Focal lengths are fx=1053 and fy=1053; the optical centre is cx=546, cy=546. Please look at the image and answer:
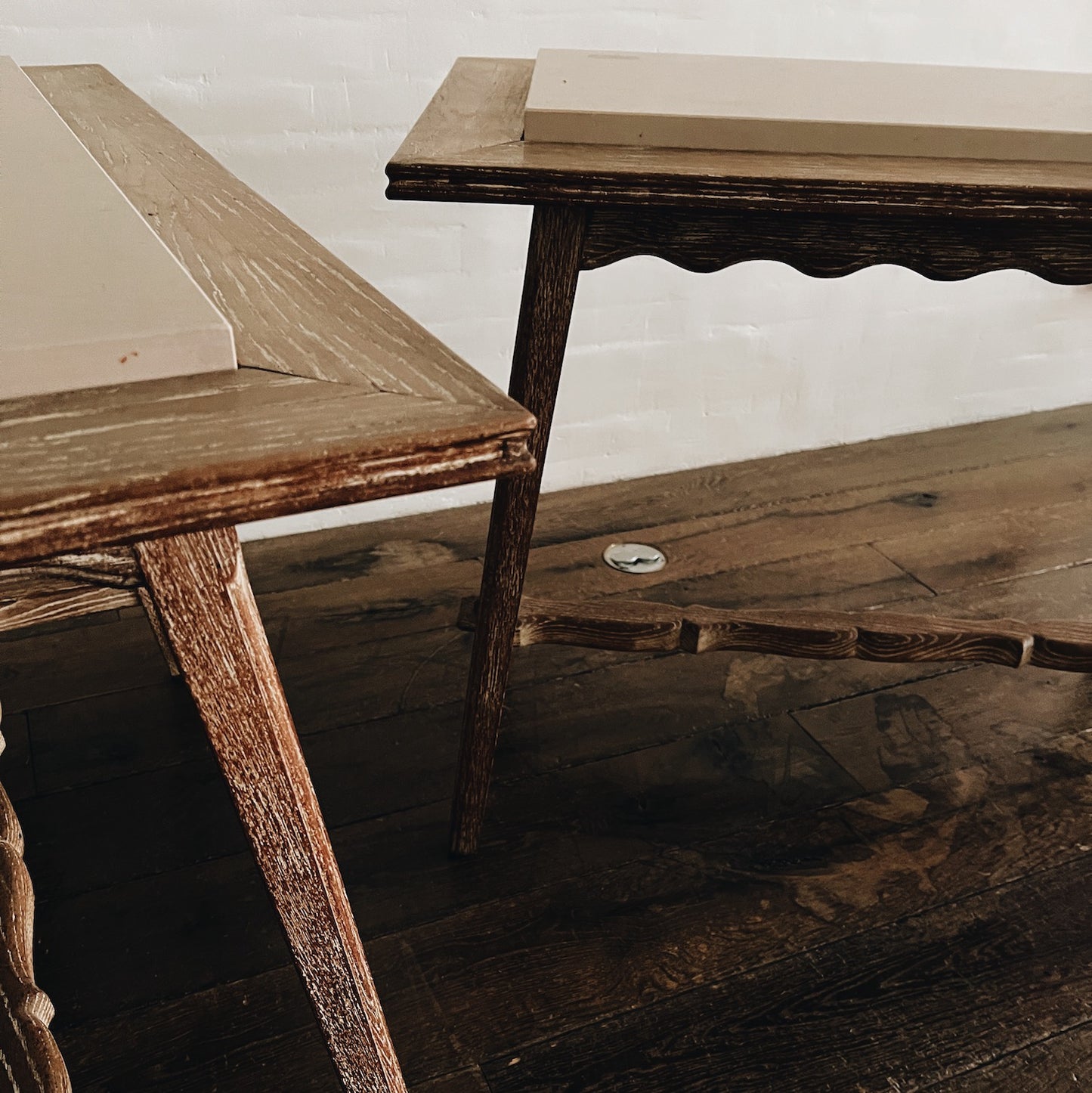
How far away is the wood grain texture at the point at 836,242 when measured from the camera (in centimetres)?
83

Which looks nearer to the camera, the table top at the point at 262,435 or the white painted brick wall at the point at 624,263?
the table top at the point at 262,435

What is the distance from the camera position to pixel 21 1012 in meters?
0.55

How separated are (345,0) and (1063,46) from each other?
1.39 metres

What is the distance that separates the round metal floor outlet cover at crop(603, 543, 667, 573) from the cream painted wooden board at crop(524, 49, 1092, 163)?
933mm

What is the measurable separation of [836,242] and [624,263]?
1.07 meters

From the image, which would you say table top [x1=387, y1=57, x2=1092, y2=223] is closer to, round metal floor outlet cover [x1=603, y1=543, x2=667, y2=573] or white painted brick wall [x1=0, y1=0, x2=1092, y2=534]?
white painted brick wall [x1=0, y1=0, x2=1092, y2=534]

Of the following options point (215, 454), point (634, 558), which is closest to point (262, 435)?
point (215, 454)

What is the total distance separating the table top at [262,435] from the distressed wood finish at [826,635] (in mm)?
767

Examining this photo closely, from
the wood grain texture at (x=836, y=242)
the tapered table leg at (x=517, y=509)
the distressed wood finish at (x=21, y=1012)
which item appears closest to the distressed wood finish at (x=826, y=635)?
the tapered table leg at (x=517, y=509)

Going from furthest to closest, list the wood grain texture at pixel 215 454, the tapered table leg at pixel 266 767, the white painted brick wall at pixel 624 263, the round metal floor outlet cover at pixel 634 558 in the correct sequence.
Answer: the round metal floor outlet cover at pixel 634 558 → the white painted brick wall at pixel 624 263 → the tapered table leg at pixel 266 767 → the wood grain texture at pixel 215 454

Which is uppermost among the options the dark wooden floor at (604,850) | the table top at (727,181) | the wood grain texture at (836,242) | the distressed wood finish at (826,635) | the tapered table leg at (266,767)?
the table top at (727,181)

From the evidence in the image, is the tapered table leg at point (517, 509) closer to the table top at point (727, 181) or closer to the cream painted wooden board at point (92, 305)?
the table top at point (727, 181)

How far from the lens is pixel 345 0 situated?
1.54m

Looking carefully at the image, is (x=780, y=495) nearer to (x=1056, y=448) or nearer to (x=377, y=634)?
(x=1056, y=448)
